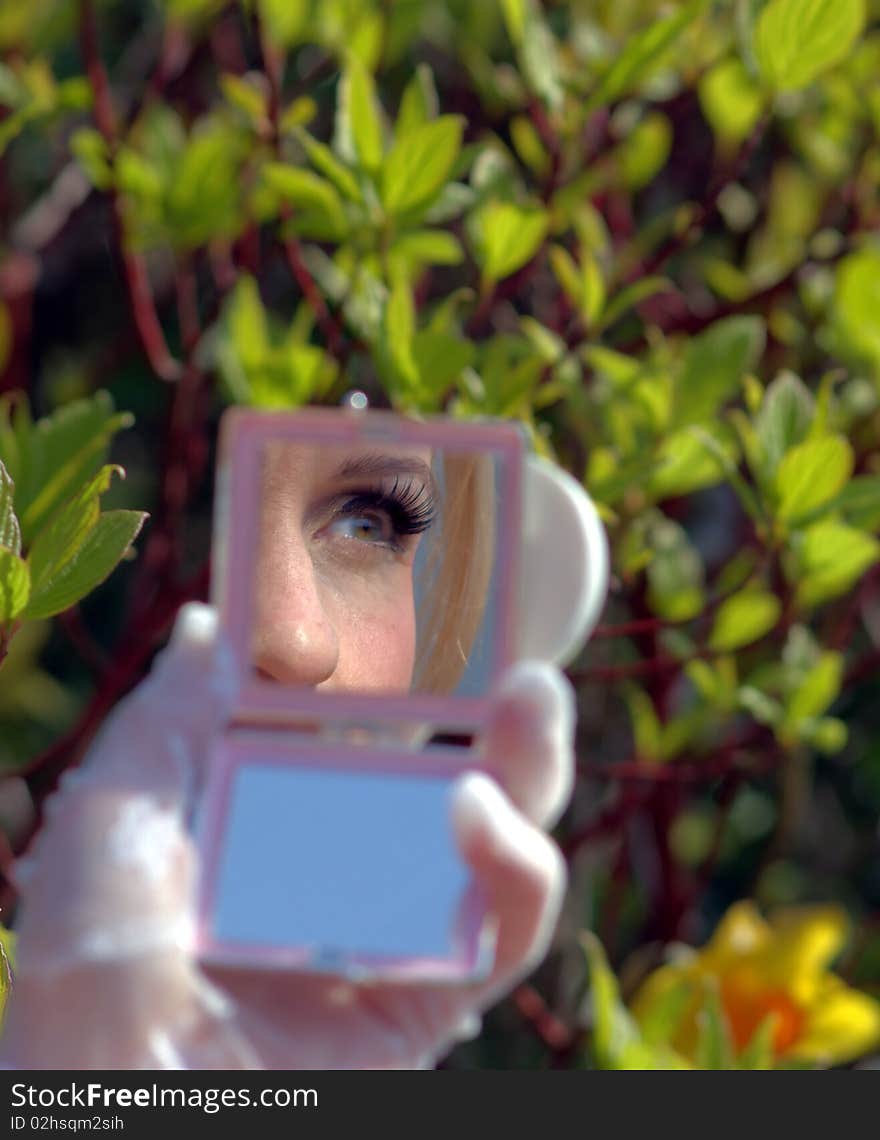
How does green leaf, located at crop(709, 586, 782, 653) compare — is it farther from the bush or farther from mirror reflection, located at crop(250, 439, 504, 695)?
mirror reflection, located at crop(250, 439, 504, 695)

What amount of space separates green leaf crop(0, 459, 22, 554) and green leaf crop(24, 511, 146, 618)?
2 cm

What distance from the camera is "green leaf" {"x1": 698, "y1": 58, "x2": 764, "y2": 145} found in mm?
939

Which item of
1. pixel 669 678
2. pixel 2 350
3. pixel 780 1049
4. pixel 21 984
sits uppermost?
pixel 21 984

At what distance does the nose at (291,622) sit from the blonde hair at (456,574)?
0.04 metres

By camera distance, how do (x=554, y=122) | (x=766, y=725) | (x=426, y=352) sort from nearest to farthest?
(x=426, y=352) → (x=554, y=122) → (x=766, y=725)

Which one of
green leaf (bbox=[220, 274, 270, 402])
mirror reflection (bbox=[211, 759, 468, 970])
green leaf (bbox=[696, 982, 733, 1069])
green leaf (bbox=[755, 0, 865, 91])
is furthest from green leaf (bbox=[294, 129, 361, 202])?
green leaf (bbox=[696, 982, 733, 1069])

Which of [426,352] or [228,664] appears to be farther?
[426,352]

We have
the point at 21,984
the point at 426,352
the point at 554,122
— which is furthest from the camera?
the point at 554,122

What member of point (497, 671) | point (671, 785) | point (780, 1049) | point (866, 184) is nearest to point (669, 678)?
point (671, 785)

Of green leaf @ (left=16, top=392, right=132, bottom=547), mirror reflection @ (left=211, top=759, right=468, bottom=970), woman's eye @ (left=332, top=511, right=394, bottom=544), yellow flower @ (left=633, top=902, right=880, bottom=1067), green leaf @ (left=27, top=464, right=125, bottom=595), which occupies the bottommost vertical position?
yellow flower @ (left=633, top=902, right=880, bottom=1067)

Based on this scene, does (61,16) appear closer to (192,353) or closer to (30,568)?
(192,353)

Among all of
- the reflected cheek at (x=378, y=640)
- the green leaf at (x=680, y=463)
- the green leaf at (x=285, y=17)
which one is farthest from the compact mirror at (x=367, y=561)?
the green leaf at (x=285, y=17)

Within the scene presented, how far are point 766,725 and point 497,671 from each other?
17.9 inches

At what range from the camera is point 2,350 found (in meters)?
1.03
